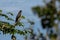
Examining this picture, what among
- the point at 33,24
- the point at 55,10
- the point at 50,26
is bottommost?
the point at 33,24

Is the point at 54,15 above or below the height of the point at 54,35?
above

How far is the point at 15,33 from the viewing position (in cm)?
880

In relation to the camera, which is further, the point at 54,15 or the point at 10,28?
the point at 54,15

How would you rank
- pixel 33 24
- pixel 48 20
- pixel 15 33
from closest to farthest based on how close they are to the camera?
pixel 15 33 < pixel 48 20 < pixel 33 24

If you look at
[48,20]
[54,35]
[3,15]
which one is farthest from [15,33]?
[48,20]

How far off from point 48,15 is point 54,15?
2.84ft

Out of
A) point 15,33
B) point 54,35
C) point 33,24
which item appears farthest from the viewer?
point 33,24

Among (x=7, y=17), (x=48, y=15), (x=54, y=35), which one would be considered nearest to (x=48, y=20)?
(x=48, y=15)

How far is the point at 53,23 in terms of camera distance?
1055 cm

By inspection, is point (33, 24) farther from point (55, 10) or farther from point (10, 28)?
point (10, 28)

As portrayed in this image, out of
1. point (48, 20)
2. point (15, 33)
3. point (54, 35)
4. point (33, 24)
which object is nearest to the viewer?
point (15, 33)

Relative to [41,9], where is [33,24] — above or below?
below

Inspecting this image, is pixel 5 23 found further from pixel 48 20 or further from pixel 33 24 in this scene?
pixel 33 24

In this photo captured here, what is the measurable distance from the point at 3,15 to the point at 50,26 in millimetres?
2575
